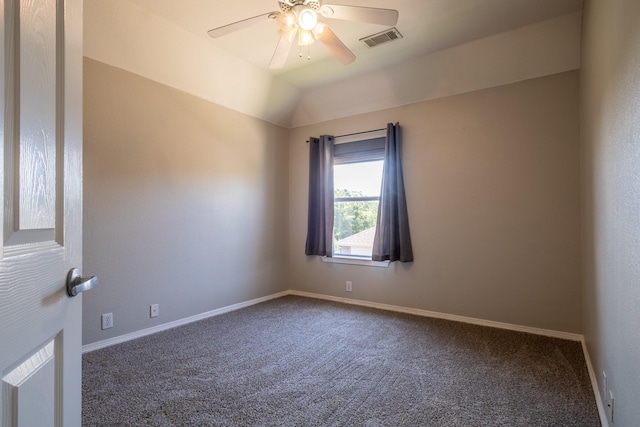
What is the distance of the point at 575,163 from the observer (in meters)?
2.92

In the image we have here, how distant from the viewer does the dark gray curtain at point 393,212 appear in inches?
148

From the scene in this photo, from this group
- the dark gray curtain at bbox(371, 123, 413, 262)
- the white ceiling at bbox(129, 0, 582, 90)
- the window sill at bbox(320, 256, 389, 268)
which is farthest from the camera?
the window sill at bbox(320, 256, 389, 268)

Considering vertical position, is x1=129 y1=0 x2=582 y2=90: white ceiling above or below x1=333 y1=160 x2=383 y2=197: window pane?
above

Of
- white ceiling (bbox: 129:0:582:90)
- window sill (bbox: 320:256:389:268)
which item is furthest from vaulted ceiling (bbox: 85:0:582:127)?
window sill (bbox: 320:256:389:268)

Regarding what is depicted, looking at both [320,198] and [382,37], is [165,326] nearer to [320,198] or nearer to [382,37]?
[320,198]

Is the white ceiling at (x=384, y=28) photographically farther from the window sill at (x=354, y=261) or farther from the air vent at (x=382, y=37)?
the window sill at (x=354, y=261)

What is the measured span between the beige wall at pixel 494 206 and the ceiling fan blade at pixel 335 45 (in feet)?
5.21

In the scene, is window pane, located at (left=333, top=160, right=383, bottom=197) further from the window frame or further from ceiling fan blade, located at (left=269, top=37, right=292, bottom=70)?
ceiling fan blade, located at (left=269, top=37, right=292, bottom=70)

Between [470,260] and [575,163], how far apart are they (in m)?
1.30

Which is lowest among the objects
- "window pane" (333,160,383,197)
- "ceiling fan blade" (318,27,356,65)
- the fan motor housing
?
"window pane" (333,160,383,197)

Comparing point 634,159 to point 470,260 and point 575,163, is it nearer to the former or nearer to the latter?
point 575,163

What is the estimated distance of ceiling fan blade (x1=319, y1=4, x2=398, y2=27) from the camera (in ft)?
6.64

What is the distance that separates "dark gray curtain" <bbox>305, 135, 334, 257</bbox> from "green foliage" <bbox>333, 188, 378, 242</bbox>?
183 millimetres

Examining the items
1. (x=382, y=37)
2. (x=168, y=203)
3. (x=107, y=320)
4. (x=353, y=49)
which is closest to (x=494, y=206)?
(x=382, y=37)
